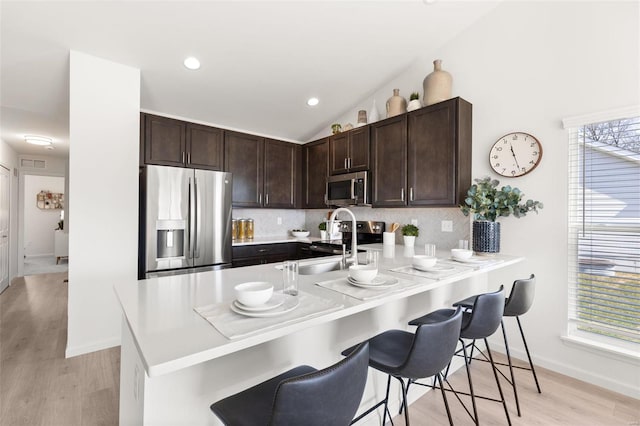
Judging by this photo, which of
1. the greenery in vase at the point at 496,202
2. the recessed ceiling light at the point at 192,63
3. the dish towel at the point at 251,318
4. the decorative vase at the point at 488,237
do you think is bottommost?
the dish towel at the point at 251,318

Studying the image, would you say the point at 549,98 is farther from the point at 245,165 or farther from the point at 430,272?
the point at 245,165

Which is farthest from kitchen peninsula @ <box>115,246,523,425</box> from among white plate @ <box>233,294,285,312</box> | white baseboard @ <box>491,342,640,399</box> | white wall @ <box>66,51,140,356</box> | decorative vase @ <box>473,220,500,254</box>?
white wall @ <box>66,51,140,356</box>

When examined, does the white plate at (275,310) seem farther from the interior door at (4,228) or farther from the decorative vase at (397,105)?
the interior door at (4,228)

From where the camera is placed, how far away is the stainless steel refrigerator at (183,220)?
2812 mm

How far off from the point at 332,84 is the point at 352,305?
3.05m

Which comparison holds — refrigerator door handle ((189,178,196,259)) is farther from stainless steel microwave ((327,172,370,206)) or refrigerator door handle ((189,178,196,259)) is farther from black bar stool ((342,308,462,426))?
black bar stool ((342,308,462,426))

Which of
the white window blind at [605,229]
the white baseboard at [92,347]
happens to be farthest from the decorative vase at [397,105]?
the white baseboard at [92,347]

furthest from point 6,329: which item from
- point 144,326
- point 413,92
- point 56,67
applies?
point 413,92

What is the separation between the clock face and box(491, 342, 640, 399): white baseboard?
5.27 ft

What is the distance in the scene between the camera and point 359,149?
3639 mm

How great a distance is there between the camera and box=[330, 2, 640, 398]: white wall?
217cm

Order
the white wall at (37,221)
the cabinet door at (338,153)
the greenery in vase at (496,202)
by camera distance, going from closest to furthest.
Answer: the greenery in vase at (496,202) < the cabinet door at (338,153) < the white wall at (37,221)

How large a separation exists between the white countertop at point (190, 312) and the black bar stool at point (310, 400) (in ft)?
0.54

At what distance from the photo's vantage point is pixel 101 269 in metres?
2.66
